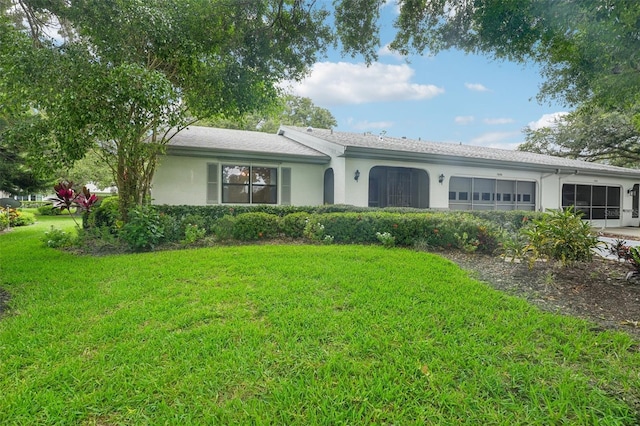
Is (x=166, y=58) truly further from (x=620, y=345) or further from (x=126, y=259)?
(x=620, y=345)

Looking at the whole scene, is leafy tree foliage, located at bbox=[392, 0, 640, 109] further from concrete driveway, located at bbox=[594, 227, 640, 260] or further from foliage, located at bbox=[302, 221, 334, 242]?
foliage, located at bbox=[302, 221, 334, 242]

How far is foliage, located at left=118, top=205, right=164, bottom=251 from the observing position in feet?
23.9

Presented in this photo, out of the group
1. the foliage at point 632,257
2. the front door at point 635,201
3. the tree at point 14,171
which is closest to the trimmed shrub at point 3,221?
the tree at point 14,171

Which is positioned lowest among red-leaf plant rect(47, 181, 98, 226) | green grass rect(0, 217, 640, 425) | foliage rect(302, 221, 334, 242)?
green grass rect(0, 217, 640, 425)

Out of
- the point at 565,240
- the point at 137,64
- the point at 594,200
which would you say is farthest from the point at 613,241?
the point at 137,64

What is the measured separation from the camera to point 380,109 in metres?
17.1

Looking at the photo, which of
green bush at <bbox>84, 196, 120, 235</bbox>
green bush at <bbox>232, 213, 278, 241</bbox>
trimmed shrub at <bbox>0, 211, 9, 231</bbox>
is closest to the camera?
green bush at <bbox>232, 213, 278, 241</bbox>

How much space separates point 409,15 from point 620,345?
6534mm

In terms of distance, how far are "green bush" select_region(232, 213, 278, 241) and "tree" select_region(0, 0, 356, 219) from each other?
279 cm

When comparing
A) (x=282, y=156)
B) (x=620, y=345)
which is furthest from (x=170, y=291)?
(x=282, y=156)

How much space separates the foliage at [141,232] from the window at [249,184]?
4.24 meters

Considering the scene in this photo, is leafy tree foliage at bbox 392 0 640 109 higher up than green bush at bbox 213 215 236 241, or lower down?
higher up

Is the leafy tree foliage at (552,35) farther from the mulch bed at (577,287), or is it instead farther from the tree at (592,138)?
the tree at (592,138)

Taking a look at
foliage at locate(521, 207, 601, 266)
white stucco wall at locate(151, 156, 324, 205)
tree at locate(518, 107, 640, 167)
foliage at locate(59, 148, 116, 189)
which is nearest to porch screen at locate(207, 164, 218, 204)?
white stucco wall at locate(151, 156, 324, 205)
